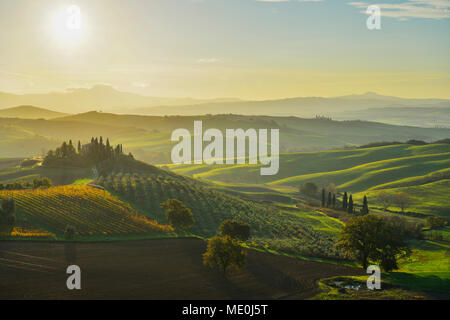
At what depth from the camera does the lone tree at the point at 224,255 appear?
56156mm

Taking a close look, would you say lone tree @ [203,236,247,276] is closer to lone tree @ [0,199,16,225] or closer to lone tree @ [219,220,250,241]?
lone tree @ [219,220,250,241]

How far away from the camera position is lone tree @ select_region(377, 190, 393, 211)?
15280 cm

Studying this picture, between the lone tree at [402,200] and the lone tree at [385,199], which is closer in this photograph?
the lone tree at [402,200]

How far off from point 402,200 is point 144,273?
119836 mm

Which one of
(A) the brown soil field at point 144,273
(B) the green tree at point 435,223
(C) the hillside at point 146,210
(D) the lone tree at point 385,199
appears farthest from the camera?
(D) the lone tree at point 385,199

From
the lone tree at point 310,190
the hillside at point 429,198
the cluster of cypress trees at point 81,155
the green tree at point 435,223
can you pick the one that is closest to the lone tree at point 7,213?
the cluster of cypress trees at point 81,155

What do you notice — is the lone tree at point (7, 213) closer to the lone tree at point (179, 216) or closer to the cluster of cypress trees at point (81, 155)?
the lone tree at point (179, 216)

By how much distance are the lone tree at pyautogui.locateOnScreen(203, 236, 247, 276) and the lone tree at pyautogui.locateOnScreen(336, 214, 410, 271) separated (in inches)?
790

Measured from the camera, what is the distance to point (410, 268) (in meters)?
70.1

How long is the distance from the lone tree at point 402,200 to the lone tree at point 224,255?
10727cm

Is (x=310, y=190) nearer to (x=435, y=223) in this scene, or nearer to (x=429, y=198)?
(x=429, y=198)

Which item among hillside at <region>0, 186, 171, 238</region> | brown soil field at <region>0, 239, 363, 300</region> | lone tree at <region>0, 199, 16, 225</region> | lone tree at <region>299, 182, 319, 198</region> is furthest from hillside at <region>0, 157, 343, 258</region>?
lone tree at <region>299, 182, 319, 198</region>
